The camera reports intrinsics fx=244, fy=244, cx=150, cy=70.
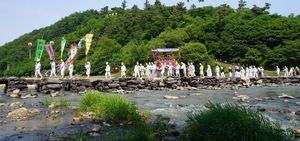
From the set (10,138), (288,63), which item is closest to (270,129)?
(10,138)

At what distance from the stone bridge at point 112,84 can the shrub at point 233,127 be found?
606 inches

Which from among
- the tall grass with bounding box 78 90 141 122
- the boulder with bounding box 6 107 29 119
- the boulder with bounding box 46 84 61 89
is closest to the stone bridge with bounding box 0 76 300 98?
the boulder with bounding box 46 84 61 89

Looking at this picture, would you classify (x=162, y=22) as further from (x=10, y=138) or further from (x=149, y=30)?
(x=10, y=138)

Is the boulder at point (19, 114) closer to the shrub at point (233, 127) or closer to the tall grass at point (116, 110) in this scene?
the tall grass at point (116, 110)

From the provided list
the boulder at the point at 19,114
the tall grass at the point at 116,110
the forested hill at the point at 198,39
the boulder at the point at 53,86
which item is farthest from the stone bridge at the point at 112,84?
the forested hill at the point at 198,39

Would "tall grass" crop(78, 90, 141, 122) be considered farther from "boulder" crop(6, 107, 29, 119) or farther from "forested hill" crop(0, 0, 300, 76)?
"forested hill" crop(0, 0, 300, 76)

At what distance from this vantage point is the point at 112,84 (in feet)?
75.5

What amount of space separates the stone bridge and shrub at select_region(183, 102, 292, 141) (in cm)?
1539

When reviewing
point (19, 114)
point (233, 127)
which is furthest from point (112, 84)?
point (233, 127)

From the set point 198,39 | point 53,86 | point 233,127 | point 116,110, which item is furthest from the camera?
point 198,39

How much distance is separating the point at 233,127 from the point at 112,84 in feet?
60.1

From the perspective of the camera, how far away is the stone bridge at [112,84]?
822 inches

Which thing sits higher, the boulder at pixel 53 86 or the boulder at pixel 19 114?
the boulder at pixel 53 86

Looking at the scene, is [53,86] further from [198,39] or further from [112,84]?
[198,39]
